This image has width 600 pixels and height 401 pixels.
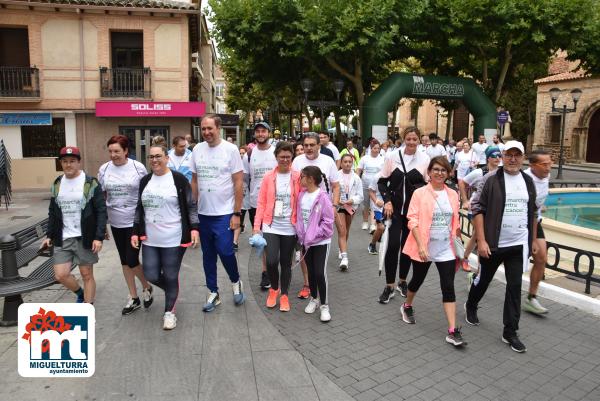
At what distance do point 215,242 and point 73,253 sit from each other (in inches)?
52.9

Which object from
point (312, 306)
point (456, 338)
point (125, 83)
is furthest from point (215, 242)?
point (125, 83)

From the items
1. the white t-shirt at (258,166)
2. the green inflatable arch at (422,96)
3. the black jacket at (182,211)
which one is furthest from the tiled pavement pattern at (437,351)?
the green inflatable arch at (422,96)

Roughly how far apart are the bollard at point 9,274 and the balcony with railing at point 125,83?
46.5 ft

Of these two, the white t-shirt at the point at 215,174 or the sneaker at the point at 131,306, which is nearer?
the white t-shirt at the point at 215,174

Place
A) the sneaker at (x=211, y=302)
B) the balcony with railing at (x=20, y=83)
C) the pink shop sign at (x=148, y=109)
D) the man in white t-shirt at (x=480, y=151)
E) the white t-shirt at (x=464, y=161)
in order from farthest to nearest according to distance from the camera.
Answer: the pink shop sign at (x=148, y=109) < the balcony with railing at (x=20, y=83) < the man in white t-shirt at (x=480, y=151) < the white t-shirt at (x=464, y=161) < the sneaker at (x=211, y=302)

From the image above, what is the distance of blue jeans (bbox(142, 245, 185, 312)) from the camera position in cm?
473

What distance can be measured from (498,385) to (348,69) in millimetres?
18221

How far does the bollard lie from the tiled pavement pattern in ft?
8.04

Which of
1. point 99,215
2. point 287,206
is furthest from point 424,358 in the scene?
point 99,215

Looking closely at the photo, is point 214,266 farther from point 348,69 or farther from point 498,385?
point 348,69

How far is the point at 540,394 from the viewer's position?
371cm

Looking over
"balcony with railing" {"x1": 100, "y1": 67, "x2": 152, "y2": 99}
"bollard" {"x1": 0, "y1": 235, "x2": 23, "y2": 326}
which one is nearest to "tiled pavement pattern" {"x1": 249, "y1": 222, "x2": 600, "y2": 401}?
"bollard" {"x1": 0, "y1": 235, "x2": 23, "y2": 326}

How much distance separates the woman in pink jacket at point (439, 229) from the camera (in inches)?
179

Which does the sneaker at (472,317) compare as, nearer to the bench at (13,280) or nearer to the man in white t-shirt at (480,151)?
the bench at (13,280)
